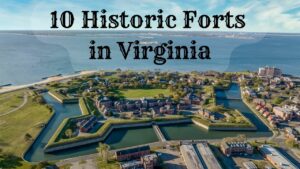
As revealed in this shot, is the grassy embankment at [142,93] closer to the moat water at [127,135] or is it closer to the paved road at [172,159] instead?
the moat water at [127,135]

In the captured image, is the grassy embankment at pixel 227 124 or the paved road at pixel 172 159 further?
the grassy embankment at pixel 227 124

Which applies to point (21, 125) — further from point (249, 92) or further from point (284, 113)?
point (249, 92)

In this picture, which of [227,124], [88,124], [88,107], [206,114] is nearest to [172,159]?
[227,124]

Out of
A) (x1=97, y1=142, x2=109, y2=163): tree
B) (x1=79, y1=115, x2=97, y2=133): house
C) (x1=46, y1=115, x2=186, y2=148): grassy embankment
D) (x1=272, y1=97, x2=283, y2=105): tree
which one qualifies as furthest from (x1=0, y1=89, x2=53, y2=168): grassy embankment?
(x1=272, y1=97, x2=283, y2=105): tree

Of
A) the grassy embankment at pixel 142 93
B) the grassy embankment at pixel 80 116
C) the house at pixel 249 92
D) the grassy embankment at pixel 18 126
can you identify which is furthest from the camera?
the house at pixel 249 92

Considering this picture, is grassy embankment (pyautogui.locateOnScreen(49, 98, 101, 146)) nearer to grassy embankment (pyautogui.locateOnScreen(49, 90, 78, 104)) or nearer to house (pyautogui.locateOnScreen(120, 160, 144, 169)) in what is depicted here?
grassy embankment (pyautogui.locateOnScreen(49, 90, 78, 104))

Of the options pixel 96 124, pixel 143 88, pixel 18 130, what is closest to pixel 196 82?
pixel 143 88

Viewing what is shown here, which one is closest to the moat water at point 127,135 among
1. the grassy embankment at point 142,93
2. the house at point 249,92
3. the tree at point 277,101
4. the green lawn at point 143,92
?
the tree at point 277,101
